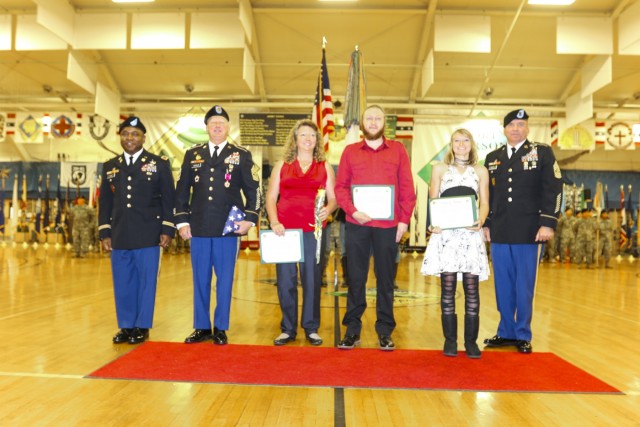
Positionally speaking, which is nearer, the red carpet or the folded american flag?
the red carpet

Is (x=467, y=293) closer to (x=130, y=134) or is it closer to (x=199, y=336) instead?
(x=199, y=336)

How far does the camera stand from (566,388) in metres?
2.70

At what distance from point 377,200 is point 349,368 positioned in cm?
102

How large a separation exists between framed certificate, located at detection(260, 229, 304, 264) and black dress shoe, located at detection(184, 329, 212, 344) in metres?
0.62

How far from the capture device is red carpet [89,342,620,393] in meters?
2.72

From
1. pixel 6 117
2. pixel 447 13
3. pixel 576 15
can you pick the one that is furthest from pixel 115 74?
pixel 576 15

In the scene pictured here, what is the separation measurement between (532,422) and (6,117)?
1622 centimetres

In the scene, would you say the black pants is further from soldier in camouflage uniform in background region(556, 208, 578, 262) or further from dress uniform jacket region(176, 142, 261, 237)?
soldier in camouflage uniform in background region(556, 208, 578, 262)

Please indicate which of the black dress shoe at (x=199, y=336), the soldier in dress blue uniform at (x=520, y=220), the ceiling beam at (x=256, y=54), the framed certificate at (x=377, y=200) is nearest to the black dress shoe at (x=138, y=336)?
the black dress shoe at (x=199, y=336)

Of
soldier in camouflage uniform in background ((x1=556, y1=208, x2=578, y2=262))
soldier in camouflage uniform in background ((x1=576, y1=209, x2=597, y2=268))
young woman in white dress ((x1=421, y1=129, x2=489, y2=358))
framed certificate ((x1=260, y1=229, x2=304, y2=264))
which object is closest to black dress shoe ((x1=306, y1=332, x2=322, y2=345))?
framed certificate ((x1=260, y1=229, x2=304, y2=264))

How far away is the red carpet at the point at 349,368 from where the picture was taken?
2.72 metres

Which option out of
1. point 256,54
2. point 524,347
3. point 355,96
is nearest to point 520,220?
point 524,347

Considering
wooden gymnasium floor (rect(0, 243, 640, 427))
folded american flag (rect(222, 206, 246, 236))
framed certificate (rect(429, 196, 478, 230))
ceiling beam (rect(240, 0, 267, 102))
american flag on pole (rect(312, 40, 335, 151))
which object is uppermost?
ceiling beam (rect(240, 0, 267, 102))

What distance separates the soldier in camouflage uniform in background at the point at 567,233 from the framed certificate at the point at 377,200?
36.4ft
